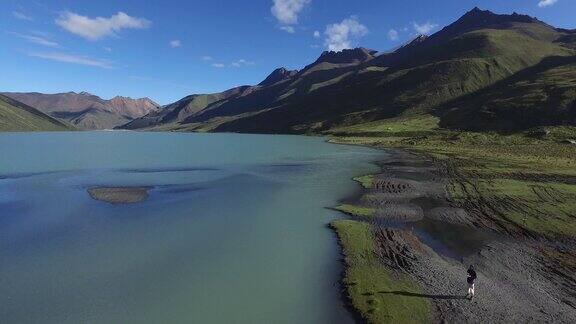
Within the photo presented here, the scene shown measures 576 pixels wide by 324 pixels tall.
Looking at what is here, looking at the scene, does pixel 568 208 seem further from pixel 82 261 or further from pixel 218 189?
pixel 82 261

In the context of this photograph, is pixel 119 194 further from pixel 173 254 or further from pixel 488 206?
pixel 488 206

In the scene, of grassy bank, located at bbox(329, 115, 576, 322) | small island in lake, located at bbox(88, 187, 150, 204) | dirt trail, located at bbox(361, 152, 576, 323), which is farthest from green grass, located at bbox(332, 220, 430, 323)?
small island in lake, located at bbox(88, 187, 150, 204)

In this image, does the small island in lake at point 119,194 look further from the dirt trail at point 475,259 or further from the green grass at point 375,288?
the green grass at point 375,288

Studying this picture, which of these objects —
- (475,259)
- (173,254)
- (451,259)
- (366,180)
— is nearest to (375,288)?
(451,259)

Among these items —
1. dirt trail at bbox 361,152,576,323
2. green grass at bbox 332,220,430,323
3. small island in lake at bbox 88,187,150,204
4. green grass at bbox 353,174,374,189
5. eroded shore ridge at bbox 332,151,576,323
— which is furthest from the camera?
green grass at bbox 353,174,374,189

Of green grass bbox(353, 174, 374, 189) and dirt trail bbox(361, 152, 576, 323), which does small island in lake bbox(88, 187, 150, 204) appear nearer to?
dirt trail bbox(361, 152, 576, 323)

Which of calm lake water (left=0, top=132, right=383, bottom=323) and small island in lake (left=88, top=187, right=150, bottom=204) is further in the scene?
small island in lake (left=88, top=187, right=150, bottom=204)
